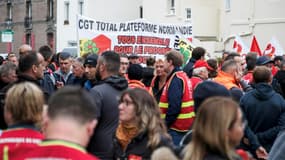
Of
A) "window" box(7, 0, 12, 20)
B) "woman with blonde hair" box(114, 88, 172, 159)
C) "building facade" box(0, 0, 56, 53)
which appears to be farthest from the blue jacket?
"window" box(7, 0, 12, 20)

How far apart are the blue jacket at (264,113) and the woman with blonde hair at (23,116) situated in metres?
3.62

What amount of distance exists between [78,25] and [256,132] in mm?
6271

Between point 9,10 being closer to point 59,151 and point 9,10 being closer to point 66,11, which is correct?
point 66,11

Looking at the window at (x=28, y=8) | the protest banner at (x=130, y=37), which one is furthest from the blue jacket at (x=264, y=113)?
the window at (x=28, y=8)

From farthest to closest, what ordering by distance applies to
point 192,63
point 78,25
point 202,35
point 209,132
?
point 202,35, point 78,25, point 192,63, point 209,132

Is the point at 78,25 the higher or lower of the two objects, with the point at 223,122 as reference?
higher

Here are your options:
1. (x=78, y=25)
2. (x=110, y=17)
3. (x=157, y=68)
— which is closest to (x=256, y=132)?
(x=157, y=68)

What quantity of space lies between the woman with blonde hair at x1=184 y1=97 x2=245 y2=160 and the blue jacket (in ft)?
12.7

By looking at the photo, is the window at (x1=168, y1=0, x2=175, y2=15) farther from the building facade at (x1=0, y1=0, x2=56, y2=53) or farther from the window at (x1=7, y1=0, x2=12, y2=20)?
the window at (x1=7, y1=0, x2=12, y2=20)

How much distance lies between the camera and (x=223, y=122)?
3.94 meters

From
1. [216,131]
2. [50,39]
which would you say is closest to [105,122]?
[216,131]

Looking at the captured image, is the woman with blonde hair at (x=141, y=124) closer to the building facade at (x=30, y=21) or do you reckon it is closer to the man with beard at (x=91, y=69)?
the man with beard at (x=91, y=69)

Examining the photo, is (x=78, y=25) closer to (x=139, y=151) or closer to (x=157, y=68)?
(x=157, y=68)

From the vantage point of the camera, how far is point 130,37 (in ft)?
46.6
